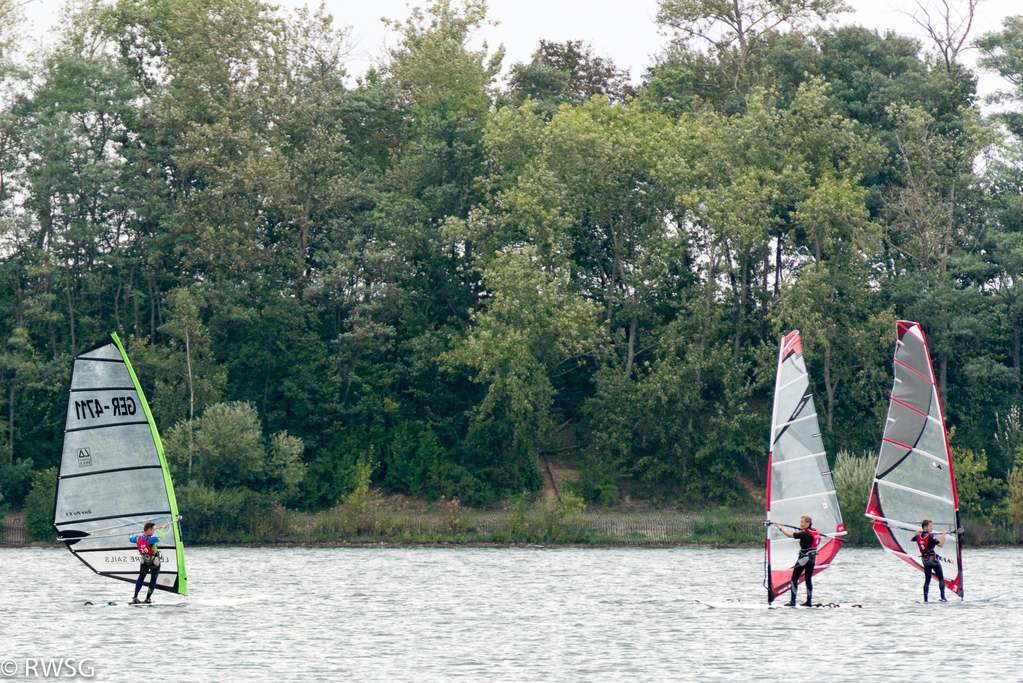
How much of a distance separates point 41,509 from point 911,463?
1542 inches

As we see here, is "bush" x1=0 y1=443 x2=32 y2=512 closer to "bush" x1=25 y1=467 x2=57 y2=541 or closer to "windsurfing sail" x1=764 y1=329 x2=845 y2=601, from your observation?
"bush" x1=25 y1=467 x2=57 y2=541

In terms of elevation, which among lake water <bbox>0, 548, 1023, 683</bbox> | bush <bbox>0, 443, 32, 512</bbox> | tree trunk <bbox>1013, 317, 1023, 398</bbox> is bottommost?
lake water <bbox>0, 548, 1023, 683</bbox>

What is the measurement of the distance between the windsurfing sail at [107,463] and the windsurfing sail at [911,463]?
14.8 metres

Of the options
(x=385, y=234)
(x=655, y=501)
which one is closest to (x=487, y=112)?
(x=385, y=234)

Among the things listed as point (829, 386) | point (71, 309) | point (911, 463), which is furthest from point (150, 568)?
point (829, 386)

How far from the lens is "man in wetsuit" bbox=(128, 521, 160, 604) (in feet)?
85.1

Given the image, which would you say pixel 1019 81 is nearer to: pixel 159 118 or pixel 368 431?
pixel 368 431

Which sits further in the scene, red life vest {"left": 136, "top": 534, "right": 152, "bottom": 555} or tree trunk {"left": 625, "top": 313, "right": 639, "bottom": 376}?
tree trunk {"left": 625, "top": 313, "right": 639, "bottom": 376}

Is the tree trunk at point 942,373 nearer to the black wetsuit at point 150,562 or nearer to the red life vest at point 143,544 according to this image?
the black wetsuit at point 150,562

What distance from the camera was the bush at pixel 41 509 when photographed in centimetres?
5406

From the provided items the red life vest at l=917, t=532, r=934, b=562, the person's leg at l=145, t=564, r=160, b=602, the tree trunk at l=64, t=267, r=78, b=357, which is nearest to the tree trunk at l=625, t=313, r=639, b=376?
the tree trunk at l=64, t=267, r=78, b=357

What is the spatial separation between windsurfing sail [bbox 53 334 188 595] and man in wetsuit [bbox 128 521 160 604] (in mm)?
223

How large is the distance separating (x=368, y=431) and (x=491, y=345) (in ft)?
29.3

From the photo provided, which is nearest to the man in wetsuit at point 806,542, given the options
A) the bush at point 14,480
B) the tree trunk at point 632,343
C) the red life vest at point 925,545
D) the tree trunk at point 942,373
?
the red life vest at point 925,545
